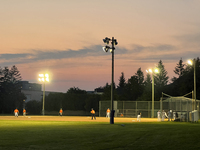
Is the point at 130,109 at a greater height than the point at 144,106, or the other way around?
the point at 144,106

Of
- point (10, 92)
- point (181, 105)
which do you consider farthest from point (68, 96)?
point (181, 105)

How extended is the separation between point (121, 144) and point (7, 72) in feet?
349

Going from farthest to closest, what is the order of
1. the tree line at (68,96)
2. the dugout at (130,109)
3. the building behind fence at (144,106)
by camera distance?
the tree line at (68,96) < the dugout at (130,109) < the building behind fence at (144,106)

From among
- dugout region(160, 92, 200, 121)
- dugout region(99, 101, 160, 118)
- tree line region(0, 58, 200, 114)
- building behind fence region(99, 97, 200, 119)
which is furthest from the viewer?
tree line region(0, 58, 200, 114)

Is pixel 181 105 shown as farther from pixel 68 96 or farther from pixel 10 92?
pixel 10 92

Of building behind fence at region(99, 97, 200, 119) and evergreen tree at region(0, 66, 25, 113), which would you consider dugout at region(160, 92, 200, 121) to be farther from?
evergreen tree at region(0, 66, 25, 113)

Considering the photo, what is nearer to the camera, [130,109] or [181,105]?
[181,105]

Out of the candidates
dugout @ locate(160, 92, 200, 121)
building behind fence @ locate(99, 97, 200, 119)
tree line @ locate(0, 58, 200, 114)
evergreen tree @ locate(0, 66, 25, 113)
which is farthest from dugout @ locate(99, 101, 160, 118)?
evergreen tree @ locate(0, 66, 25, 113)

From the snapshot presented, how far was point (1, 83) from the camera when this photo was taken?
366 ft

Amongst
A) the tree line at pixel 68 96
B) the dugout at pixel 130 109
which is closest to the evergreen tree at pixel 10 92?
the tree line at pixel 68 96

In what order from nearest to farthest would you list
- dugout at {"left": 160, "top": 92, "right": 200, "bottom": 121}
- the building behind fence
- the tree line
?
dugout at {"left": 160, "top": 92, "right": 200, "bottom": 121} < the building behind fence < the tree line

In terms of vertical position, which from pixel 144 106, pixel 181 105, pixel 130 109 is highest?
pixel 181 105

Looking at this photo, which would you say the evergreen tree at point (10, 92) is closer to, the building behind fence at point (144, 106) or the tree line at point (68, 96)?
the tree line at point (68, 96)

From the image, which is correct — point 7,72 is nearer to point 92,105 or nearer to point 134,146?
point 92,105
